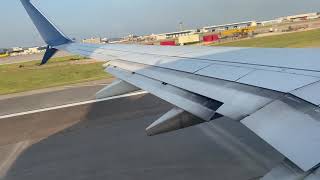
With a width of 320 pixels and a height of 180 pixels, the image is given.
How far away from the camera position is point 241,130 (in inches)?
365

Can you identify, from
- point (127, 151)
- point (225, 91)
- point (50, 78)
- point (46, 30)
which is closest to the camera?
point (225, 91)

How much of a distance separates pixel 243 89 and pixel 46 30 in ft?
25.8

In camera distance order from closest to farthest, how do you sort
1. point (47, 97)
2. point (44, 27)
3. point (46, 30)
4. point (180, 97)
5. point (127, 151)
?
1. point (180, 97)
2. point (127, 151)
3. point (44, 27)
4. point (46, 30)
5. point (47, 97)

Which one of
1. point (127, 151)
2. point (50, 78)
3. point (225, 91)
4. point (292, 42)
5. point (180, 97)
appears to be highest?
point (225, 91)

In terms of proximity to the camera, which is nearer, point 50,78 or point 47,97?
point 47,97

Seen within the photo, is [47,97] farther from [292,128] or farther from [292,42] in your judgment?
[292,42]

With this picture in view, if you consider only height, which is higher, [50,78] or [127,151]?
[127,151]

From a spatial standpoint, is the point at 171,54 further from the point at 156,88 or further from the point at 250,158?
the point at 250,158

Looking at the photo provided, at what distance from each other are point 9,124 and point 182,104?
1126 cm

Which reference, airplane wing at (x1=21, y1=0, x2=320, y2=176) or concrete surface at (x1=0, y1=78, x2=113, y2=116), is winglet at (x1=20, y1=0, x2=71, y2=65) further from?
concrete surface at (x1=0, y1=78, x2=113, y2=116)

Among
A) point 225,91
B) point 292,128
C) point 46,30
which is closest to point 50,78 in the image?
point 46,30

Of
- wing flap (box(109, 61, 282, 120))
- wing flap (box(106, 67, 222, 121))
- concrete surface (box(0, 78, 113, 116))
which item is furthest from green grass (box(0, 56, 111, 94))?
wing flap (box(109, 61, 282, 120))

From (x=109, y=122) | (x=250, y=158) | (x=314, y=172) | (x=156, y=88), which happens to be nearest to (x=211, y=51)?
(x=156, y=88)

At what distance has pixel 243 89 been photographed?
396 centimetres
